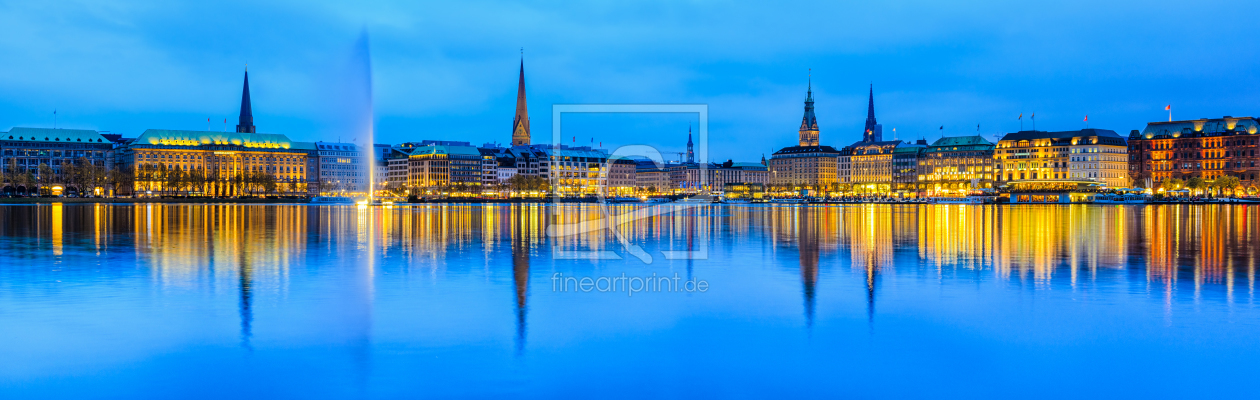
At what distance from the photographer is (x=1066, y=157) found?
547ft

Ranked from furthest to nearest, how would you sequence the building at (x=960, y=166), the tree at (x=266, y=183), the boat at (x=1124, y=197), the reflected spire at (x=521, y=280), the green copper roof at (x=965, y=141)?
1. the green copper roof at (x=965, y=141)
2. the building at (x=960, y=166)
3. the tree at (x=266, y=183)
4. the boat at (x=1124, y=197)
5. the reflected spire at (x=521, y=280)

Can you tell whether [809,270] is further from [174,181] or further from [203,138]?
[203,138]

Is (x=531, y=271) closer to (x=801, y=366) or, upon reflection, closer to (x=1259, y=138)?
(x=801, y=366)

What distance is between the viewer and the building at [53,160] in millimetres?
143125

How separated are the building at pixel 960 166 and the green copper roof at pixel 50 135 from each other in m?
174

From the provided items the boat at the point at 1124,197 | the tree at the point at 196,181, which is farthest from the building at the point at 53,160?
the boat at the point at 1124,197

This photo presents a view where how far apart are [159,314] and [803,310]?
34.4 feet

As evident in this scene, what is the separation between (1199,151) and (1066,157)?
22536mm

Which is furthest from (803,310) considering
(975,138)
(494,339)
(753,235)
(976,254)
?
(975,138)

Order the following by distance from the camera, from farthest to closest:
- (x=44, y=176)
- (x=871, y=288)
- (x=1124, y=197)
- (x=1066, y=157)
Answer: (x=1066, y=157)
(x=44, y=176)
(x=1124, y=197)
(x=871, y=288)

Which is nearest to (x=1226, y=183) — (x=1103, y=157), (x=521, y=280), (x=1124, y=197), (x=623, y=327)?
(x=1124, y=197)

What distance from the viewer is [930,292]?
17547mm

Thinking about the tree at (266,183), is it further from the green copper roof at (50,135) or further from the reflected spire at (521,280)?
the reflected spire at (521,280)

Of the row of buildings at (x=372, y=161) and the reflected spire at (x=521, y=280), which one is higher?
the row of buildings at (x=372, y=161)
